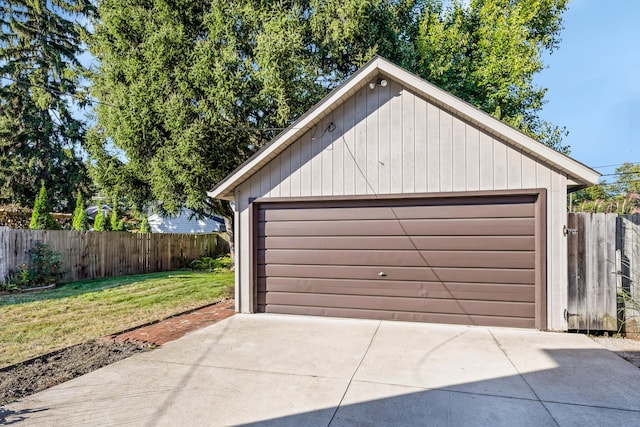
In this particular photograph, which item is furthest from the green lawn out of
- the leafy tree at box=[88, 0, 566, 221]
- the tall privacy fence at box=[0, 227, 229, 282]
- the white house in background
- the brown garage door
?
the white house in background

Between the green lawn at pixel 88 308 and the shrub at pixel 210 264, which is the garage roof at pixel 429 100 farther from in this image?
the shrub at pixel 210 264

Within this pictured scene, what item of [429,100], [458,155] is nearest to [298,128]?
[429,100]

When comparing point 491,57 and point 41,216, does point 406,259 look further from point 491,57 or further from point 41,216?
point 491,57

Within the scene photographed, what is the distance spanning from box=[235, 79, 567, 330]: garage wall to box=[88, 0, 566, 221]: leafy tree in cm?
419

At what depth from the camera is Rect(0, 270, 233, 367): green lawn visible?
17.6 feet

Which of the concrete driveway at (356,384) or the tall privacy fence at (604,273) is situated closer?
the concrete driveway at (356,384)

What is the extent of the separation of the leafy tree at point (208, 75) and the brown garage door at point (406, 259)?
4830mm

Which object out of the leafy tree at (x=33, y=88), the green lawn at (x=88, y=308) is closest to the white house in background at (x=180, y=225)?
the leafy tree at (x=33, y=88)

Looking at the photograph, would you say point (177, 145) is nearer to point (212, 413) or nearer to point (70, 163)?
Answer: point (212, 413)

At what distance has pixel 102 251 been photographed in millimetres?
11844

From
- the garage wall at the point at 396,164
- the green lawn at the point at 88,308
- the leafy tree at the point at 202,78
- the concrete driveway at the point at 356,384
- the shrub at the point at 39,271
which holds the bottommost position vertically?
the green lawn at the point at 88,308

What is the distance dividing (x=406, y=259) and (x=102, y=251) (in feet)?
33.1

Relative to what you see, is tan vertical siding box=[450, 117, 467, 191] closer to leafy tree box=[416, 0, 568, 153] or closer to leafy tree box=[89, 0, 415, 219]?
leafy tree box=[89, 0, 415, 219]

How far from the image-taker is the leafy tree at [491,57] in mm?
13859
